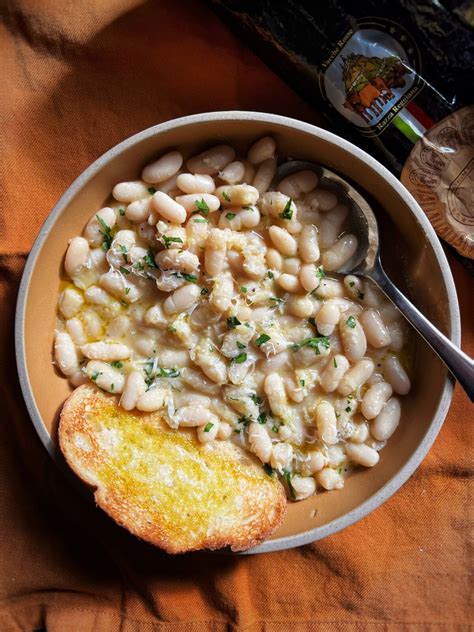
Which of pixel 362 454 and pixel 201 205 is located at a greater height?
A: pixel 201 205

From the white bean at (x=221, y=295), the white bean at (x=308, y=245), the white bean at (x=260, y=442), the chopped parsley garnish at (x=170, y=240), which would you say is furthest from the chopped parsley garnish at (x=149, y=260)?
the white bean at (x=260, y=442)

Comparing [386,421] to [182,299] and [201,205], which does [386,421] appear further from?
[201,205]

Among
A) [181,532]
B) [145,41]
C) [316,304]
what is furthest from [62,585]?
[145,41]

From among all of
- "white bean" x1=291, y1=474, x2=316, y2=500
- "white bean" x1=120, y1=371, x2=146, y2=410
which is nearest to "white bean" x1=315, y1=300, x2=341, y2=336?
"white bean" x1=291, y1=474, x2=316, y2=500

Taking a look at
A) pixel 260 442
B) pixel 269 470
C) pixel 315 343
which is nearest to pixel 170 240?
pixel 315 343

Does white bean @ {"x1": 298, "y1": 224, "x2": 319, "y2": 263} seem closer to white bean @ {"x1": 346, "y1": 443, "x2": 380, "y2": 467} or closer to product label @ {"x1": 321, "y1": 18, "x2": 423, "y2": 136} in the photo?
product label @ {"x1": 321, "y1": 18, "x2": 423, "y2": 136}

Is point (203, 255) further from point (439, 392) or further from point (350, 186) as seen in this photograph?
point (439, 392)

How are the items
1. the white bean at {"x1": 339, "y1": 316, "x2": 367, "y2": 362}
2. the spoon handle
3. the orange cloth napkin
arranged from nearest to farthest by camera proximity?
the spoon handle, the white bean at {"x1": 339, "y1": 316, "x2": 367, "y2": 362}, the orange cloth napkin
